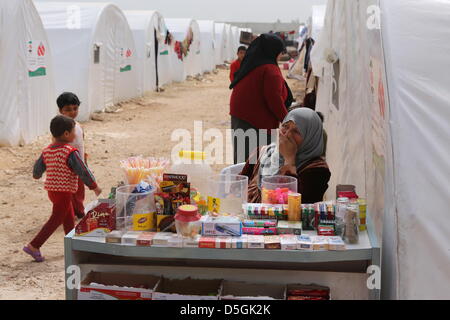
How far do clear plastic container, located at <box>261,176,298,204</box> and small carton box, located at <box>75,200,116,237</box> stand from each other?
0.72m

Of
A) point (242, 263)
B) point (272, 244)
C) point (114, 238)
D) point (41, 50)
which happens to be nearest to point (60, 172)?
point (114, 238)

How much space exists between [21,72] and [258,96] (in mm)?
4358

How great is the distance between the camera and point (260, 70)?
5254mm

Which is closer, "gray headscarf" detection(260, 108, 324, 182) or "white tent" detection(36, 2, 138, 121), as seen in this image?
"gray headscarf" detection(260, 108, 324, 182)

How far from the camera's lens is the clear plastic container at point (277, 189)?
246cm

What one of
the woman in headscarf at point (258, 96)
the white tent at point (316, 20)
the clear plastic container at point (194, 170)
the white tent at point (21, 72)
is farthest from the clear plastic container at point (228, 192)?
the white tent at point (316, 20)

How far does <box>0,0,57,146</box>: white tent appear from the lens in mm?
7879

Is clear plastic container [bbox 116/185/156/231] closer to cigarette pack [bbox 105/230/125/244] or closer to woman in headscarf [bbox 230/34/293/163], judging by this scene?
cigarette pack [bbox 105/230/125/244]

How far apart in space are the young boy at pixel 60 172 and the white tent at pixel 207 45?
22367 millimetres

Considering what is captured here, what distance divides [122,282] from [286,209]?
0.73 metres

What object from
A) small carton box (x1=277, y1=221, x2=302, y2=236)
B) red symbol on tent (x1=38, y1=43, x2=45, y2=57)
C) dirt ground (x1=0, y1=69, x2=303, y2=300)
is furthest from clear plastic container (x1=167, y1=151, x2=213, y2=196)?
red symbol on tent (x1=38, y1=43, x2=45, y2=57)

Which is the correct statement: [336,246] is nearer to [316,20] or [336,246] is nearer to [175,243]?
[175,243]

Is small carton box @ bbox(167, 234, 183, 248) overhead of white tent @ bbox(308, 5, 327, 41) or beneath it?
beneath

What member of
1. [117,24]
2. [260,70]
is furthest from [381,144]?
[117,24]
